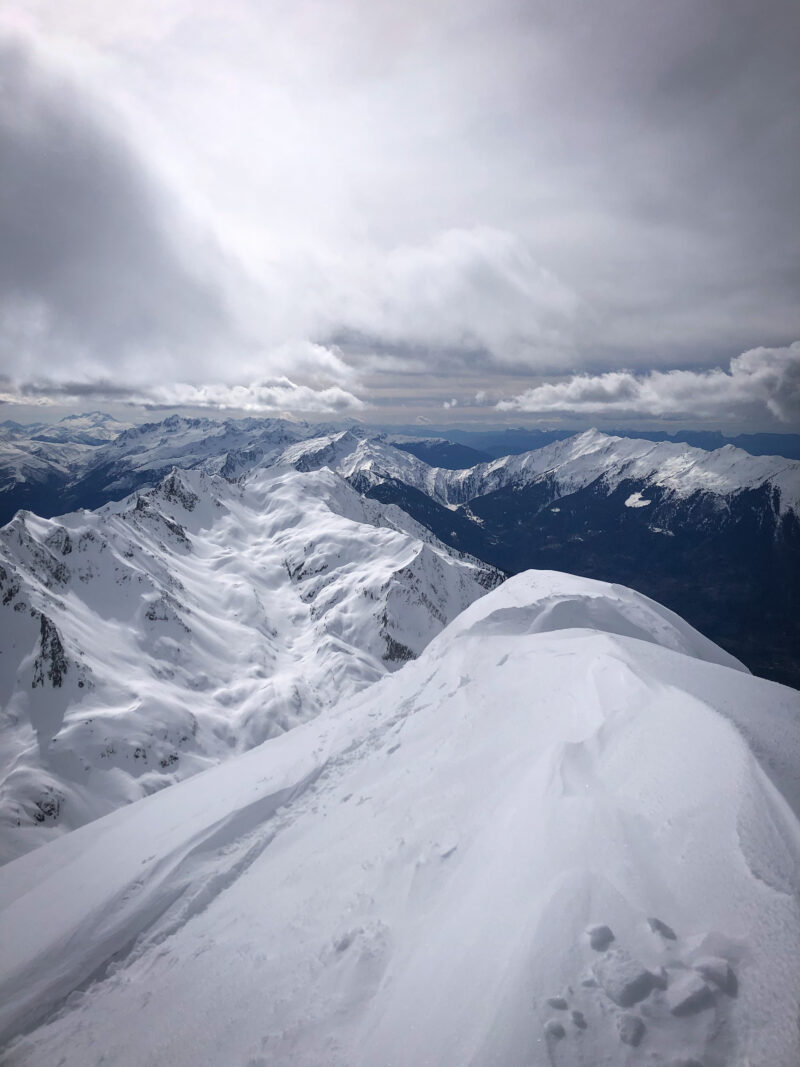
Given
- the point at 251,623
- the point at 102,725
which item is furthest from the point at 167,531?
the point at 102,725

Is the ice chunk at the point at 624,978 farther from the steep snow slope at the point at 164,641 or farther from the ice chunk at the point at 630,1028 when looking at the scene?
the steep snow slope at the point at 164,641

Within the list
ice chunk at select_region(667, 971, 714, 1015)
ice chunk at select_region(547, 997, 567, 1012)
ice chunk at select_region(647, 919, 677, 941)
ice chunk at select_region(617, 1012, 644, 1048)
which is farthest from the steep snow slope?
ice chunk at select_region(667, 971, 714, 1015)

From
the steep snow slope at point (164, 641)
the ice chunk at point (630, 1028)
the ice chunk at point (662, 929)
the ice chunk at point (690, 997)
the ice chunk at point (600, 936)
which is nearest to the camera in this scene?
the ice chunk at point (630, 1028)

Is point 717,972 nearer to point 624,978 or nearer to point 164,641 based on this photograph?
point 624,978

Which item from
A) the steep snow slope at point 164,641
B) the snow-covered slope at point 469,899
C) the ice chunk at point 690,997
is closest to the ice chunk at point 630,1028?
the snow-covered slope at point 469,899

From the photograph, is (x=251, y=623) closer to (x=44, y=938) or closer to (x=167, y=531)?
(x=167, y=531)

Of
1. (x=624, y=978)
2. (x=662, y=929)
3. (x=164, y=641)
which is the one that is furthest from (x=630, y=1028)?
(x=164, y=641)
